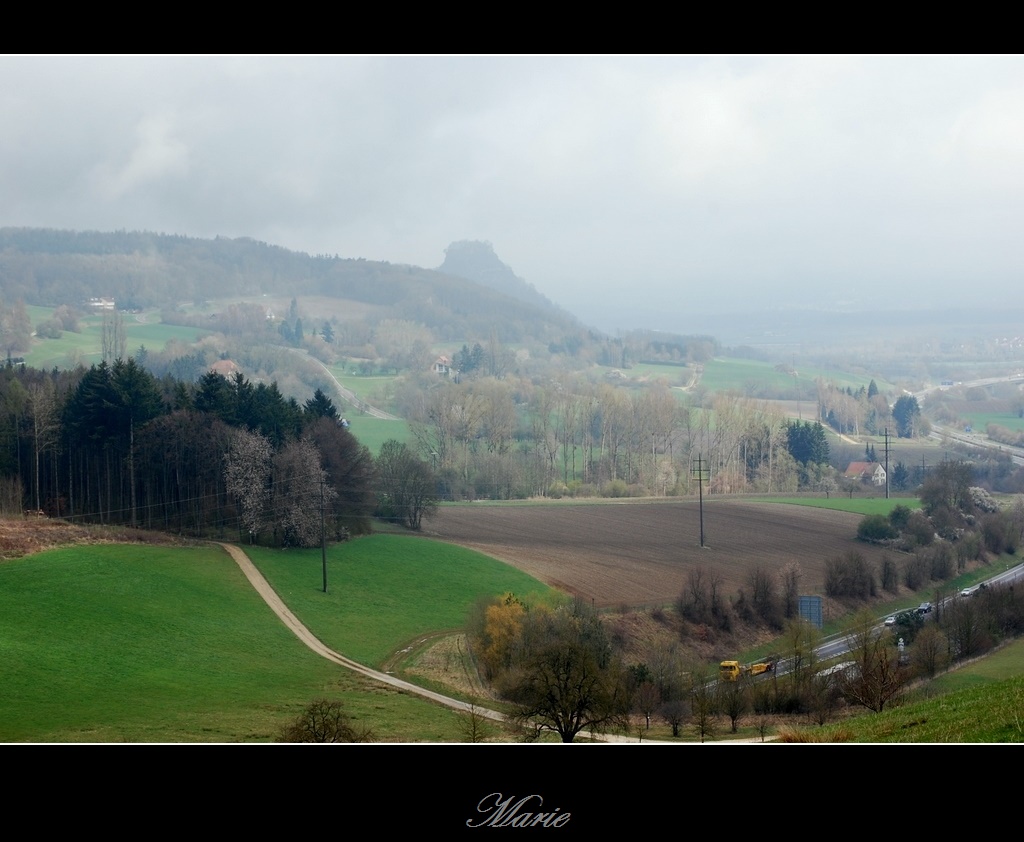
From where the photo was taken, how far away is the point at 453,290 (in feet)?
172

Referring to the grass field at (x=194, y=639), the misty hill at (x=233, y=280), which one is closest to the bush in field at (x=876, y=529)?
the grass field at (x=194, y=639)

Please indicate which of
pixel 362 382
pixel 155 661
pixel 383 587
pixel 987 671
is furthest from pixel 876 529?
pixel 362 382

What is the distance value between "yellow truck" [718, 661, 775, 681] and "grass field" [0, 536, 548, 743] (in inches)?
158

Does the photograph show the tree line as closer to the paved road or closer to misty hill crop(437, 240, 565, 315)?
misty hill crop(437, 240, 565, 315)

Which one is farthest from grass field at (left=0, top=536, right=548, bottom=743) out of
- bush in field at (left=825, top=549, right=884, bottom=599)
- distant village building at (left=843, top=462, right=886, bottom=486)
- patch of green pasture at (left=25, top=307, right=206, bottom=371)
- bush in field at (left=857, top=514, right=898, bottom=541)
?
patch of green pasture at (left=25, top=307, right=206, bottom=371)

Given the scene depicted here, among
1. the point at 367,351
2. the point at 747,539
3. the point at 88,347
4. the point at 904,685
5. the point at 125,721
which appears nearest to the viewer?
the point at 125,721

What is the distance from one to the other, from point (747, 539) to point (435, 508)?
6.83 meters

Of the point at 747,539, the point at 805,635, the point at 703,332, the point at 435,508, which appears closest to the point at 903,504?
the point at 747,539

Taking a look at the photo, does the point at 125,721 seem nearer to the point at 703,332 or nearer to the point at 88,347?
the point at 703,332

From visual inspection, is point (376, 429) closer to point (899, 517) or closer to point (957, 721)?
point (899, 517)

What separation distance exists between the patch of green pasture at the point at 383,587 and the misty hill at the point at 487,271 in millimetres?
13810

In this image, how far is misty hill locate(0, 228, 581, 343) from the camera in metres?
50.1

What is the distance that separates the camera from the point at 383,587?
1669 centimetres
